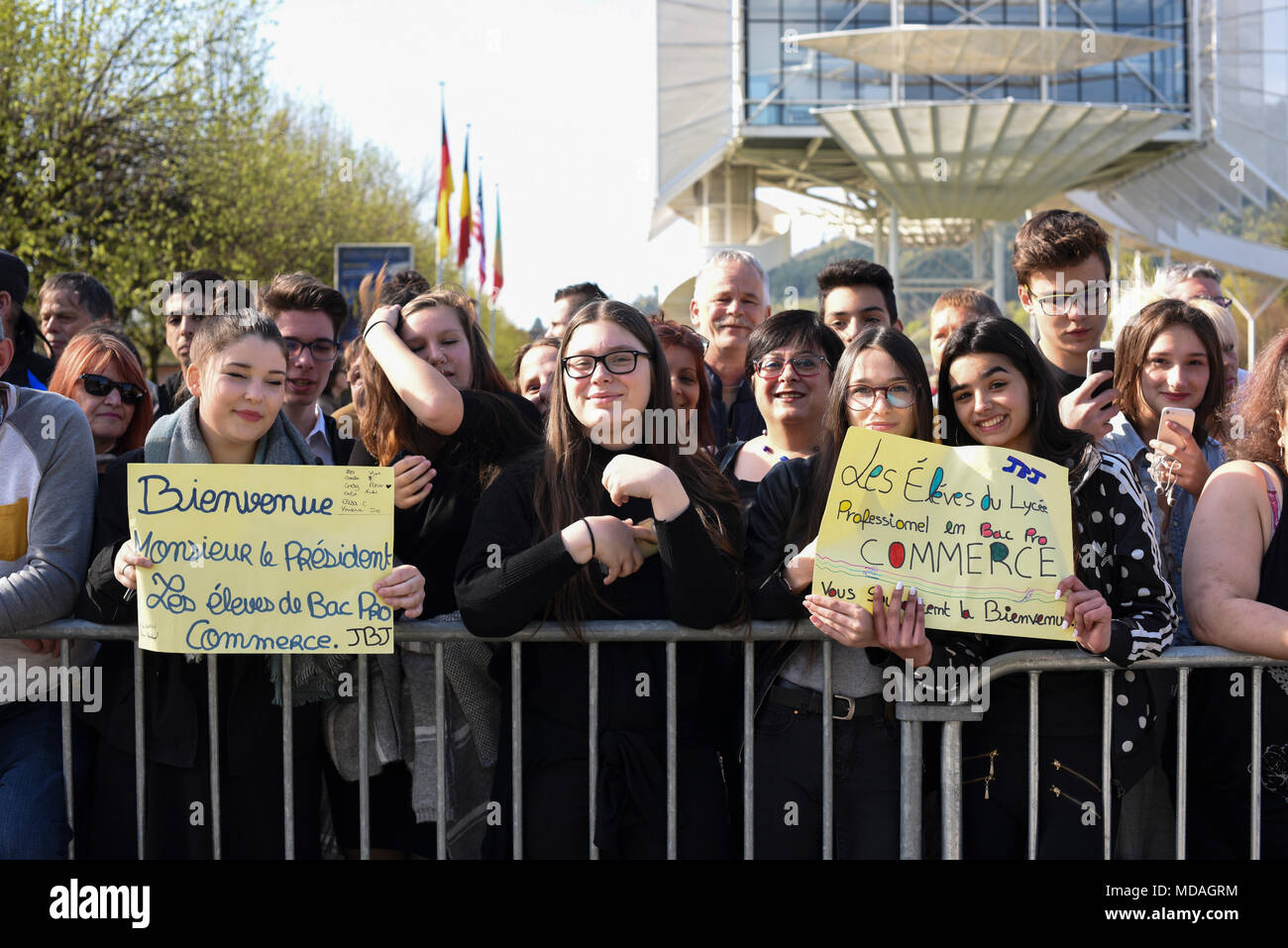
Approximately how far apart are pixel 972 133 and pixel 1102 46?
26.7 ft

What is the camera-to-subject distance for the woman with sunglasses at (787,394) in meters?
4.18

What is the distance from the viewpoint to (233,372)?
12.1 ft

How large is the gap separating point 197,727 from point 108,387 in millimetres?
1559

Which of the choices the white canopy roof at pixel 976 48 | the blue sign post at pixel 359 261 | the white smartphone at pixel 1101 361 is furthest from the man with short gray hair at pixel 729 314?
the white canopy roof at pixel 976 48

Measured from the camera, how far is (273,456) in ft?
12.4

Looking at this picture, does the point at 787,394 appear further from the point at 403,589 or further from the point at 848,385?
the point at 403,589

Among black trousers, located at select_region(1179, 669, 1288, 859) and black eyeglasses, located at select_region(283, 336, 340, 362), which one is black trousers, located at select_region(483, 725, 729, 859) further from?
black eyeglasses, located at select_region(283, 336, 340, 362)

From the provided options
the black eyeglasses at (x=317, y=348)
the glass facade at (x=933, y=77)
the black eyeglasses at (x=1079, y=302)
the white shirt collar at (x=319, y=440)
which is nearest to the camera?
the black eyeglasses at (x=1079, y=302)

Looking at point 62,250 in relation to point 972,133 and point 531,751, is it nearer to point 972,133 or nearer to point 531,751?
point 531,751

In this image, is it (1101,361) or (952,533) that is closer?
(952,533)

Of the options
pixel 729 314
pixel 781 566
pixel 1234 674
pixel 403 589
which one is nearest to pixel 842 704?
pixel 781 566

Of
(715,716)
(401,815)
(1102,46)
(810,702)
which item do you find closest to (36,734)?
(401,815)

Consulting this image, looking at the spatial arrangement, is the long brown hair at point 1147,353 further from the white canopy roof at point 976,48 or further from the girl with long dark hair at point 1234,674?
the white canopy roof at point 976,48

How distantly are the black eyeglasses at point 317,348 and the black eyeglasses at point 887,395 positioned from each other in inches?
105
